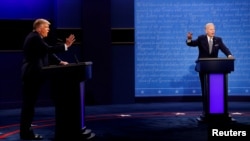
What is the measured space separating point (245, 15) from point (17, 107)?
466cm

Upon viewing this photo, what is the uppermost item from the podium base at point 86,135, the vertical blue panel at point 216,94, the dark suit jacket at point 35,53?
the dark suit jacket at point 35,53

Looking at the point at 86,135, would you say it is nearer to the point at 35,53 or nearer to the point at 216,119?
the point at 35,53

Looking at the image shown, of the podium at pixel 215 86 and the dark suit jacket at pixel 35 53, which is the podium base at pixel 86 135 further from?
the podium at pixel 215 86

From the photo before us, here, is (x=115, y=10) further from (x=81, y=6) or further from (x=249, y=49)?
(x=249, y=49)

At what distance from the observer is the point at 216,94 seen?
661cm

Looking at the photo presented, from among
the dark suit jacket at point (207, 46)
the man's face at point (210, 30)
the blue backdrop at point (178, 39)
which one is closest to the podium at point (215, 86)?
the dark suit jacket at point (207, 46)

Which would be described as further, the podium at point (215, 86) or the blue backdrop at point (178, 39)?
the blue backdrop at point (178, 39)

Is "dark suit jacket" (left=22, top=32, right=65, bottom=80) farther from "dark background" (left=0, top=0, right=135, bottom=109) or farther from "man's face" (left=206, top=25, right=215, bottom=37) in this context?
"dark background" (left=0, top=0, right=135, bottom=109)

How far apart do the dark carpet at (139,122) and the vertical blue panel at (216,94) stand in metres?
0.25

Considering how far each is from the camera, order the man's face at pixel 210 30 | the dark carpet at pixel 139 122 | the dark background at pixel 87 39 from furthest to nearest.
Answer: the dark background at pixel 87 39 → the man's face at pixel 210 30 → the dark carpet at pixel 139 122

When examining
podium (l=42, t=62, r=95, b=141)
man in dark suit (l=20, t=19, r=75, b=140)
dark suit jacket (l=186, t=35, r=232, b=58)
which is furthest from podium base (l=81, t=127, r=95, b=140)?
dark suit jacket (l=186, t=35, r=232, b=58)

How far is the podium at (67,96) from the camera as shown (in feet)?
17.2

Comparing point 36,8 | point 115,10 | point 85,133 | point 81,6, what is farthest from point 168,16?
point 85,133

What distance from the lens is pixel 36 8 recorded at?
28.9 ft
